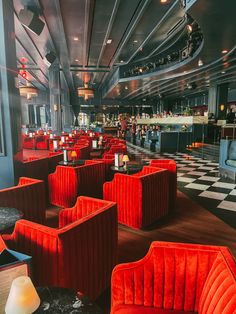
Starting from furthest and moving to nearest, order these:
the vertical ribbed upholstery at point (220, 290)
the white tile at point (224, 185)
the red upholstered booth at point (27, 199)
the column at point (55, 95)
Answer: the column at point (55, 95) < the white tile at point (224, 185) < the red upholstered booth at point (27, 199) < the vertical ribbed upholstery at point (220, 290)

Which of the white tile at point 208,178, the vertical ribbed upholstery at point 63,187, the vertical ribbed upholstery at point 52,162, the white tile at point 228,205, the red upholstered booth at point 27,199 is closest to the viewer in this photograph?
the red upholstered booth at point 27,199

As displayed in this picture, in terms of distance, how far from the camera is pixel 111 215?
204cm

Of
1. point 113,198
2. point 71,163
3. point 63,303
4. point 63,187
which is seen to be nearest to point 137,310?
point 63,303

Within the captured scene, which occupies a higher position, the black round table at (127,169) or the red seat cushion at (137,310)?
the black round table at (127,169)

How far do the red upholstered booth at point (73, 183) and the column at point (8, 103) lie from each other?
0.75 meters

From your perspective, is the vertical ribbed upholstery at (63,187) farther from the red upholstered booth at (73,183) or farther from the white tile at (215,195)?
the white tile at (215,195)

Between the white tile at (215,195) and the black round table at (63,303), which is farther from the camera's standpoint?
the white tile at (215,195)

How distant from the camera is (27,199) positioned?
286 centimetres

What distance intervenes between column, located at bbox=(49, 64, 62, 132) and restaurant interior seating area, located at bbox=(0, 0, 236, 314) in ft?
0.31

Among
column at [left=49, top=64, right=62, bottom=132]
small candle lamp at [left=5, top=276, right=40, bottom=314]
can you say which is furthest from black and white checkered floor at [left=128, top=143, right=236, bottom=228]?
column at [left=49, top=64, right=62, bottom=132]

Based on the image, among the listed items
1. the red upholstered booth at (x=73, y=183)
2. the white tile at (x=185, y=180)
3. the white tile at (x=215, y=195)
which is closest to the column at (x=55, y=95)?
the white tile at (x=185, y=180)

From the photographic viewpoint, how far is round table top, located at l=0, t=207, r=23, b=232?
1909mm

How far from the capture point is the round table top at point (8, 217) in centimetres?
191

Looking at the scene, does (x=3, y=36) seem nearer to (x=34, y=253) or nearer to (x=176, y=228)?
(x=34, y=253)
